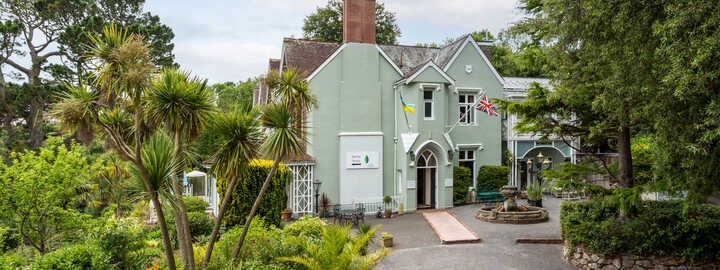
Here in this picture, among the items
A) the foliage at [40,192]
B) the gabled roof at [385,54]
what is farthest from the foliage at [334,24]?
the foliage at [40,192]

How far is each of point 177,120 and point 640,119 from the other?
32.8 feet

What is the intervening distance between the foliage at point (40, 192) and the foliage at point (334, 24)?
2836cm

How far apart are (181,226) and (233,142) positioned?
78.0 inches

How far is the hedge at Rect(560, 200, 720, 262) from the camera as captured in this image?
10406 millimetres

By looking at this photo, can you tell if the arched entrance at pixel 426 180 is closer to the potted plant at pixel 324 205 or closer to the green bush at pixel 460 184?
the green bush at pixel 460 184

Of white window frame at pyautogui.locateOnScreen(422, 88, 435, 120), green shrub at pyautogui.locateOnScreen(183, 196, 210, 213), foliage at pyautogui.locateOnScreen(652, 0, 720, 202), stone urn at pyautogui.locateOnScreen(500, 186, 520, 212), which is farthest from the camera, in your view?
white window frame at pyautogui.locateOnScreen(422, 88, 435, 120)

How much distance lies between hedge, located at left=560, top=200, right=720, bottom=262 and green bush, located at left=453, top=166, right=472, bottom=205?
9.88 m

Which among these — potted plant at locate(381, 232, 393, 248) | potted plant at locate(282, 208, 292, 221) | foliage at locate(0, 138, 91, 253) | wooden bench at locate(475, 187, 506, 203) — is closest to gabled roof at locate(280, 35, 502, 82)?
potted plant at locate(282, 208, 292, 221)

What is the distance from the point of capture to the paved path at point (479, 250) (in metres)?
11.5

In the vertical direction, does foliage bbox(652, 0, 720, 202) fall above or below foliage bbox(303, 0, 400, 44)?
below

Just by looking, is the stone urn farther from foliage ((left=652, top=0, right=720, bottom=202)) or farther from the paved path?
foliage ((left=652, top=0, right=720, bottom=202))

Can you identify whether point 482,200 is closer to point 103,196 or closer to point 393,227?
point 393,227

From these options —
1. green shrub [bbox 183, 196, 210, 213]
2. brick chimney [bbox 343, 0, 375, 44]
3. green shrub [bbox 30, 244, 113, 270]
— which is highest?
brick chimney [bbox 343, 0, 375, 44]

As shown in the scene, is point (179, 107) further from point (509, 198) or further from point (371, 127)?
point (509, 198)
